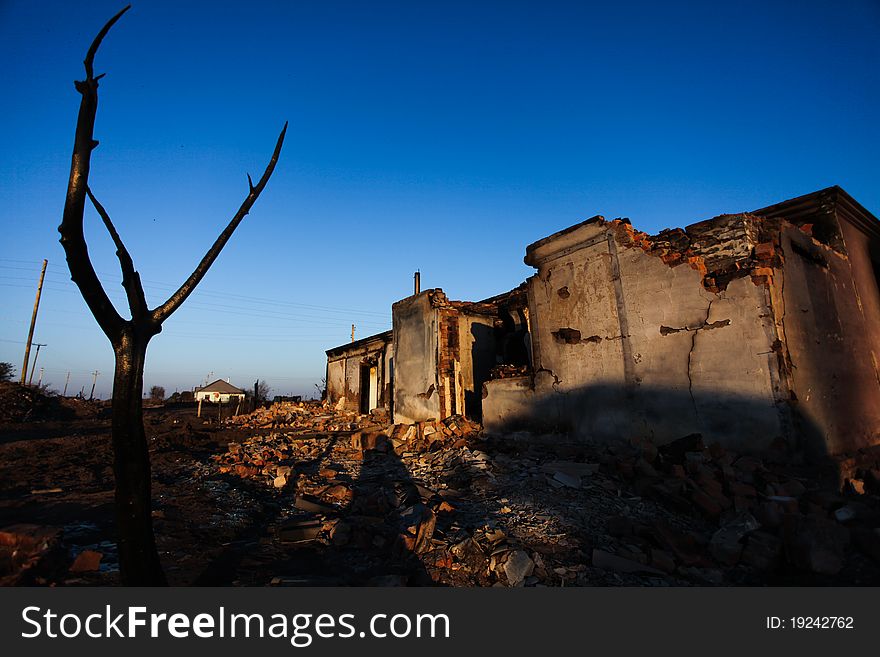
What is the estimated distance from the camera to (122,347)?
2.40m

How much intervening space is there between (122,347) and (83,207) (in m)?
0.79

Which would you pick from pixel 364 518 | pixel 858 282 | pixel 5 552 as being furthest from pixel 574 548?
pixel 858 282

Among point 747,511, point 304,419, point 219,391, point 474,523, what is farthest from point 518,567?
point 219,391

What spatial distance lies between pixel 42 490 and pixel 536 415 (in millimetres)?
7625

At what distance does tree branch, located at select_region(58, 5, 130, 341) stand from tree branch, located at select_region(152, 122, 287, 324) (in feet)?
0.87

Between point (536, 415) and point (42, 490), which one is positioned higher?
point (536, 415)

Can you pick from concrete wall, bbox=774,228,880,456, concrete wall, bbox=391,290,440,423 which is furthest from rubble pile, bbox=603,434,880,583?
concrete wall, bbox=391,290,440,423

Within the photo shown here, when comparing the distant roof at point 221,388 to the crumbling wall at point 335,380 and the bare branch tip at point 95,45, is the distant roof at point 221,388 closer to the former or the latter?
the crumbling wall at point 335,380

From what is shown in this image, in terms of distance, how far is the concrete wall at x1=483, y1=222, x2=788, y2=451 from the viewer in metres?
5.40

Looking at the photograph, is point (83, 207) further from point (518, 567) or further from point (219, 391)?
point (219, 391)

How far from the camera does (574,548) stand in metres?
3.50

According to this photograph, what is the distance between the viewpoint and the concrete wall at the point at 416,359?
10.8 m

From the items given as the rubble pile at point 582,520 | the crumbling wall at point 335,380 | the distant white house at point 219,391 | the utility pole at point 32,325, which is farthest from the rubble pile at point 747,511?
the distant white house at point 219,391
